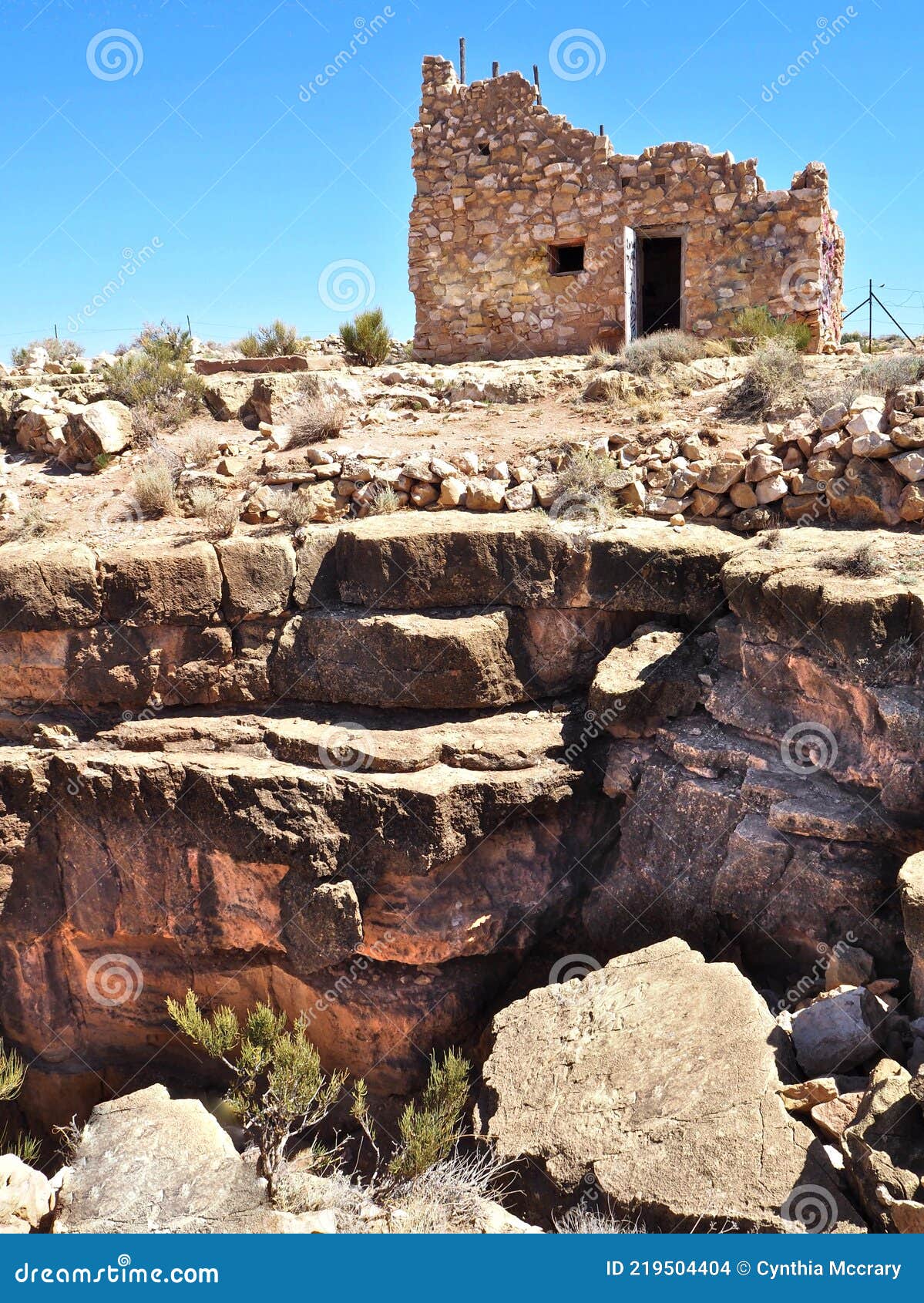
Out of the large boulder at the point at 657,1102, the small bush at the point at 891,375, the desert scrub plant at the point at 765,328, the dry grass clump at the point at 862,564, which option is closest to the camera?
the large boulder at the point at 657,1102

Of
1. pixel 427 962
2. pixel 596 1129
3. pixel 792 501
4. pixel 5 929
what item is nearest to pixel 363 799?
pixel 427 962

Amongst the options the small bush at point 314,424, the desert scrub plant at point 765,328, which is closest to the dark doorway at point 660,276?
the desert scrub plant at point 765,328

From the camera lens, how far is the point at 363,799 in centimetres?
609

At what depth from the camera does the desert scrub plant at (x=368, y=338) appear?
11.7 metres

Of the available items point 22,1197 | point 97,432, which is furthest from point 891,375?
point 22,1197

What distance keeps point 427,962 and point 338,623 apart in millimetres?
2300

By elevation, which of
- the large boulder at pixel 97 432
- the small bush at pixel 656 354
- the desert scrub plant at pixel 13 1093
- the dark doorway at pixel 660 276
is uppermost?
the dark doorway at pixel 660 276

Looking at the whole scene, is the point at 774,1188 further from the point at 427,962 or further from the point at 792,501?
the point at 792,501

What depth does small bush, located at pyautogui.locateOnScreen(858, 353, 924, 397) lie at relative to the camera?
7.61 metres

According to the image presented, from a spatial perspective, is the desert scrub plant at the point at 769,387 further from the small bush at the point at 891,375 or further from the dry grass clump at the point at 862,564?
the dry grass clump at the point at 862,564

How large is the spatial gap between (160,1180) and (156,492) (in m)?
4.91

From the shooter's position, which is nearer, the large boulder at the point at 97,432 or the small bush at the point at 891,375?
the small bush at the point at 891,375

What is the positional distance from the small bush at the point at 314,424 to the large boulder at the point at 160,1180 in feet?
17.8

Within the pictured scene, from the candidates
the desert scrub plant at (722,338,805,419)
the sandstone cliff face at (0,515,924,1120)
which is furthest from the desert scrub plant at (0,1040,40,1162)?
the desert scrub plant at (722,338,805,419)
